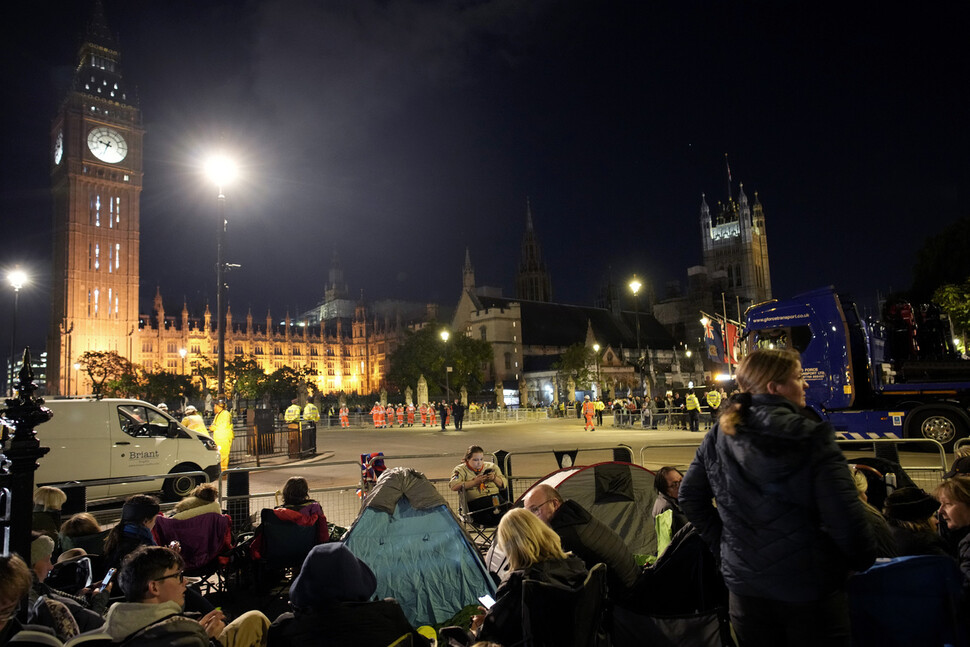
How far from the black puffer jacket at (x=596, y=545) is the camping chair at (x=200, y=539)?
349 centimetres

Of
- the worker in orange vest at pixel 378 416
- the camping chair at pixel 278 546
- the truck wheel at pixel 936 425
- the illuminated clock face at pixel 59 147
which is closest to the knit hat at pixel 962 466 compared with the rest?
the camping chair at pixel 278 546

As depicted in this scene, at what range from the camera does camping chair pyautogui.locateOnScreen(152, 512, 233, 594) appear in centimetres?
561

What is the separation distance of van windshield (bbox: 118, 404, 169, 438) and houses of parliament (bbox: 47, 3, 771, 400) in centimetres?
5795

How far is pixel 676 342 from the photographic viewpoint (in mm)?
94750

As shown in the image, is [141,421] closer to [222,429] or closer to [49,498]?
[222,429]

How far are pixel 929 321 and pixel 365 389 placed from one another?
103 metres

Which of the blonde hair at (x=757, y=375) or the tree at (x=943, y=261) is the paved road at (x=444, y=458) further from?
the tree at (x=943, y=261)

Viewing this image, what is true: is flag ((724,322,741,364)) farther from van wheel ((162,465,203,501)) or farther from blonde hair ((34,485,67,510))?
blonde hair ((34,485,67,510))

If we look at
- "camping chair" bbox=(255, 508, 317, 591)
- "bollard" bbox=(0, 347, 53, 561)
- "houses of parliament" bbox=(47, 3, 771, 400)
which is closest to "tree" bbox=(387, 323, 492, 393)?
"houses of parliament" bbox=(47, 3, 771, 400)

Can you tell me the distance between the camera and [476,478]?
748cm

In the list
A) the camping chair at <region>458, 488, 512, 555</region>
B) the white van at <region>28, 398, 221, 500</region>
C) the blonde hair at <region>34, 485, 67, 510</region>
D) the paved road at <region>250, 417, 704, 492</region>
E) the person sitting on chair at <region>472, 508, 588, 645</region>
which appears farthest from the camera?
the paved road at <region>250, 417, 704, 492</region>

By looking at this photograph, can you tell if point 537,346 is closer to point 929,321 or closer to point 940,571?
point 929,321

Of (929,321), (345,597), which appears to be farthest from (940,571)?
(929,321)

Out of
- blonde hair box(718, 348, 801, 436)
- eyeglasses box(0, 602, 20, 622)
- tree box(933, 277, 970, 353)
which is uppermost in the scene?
tree box(933, 277, 970, 353)
